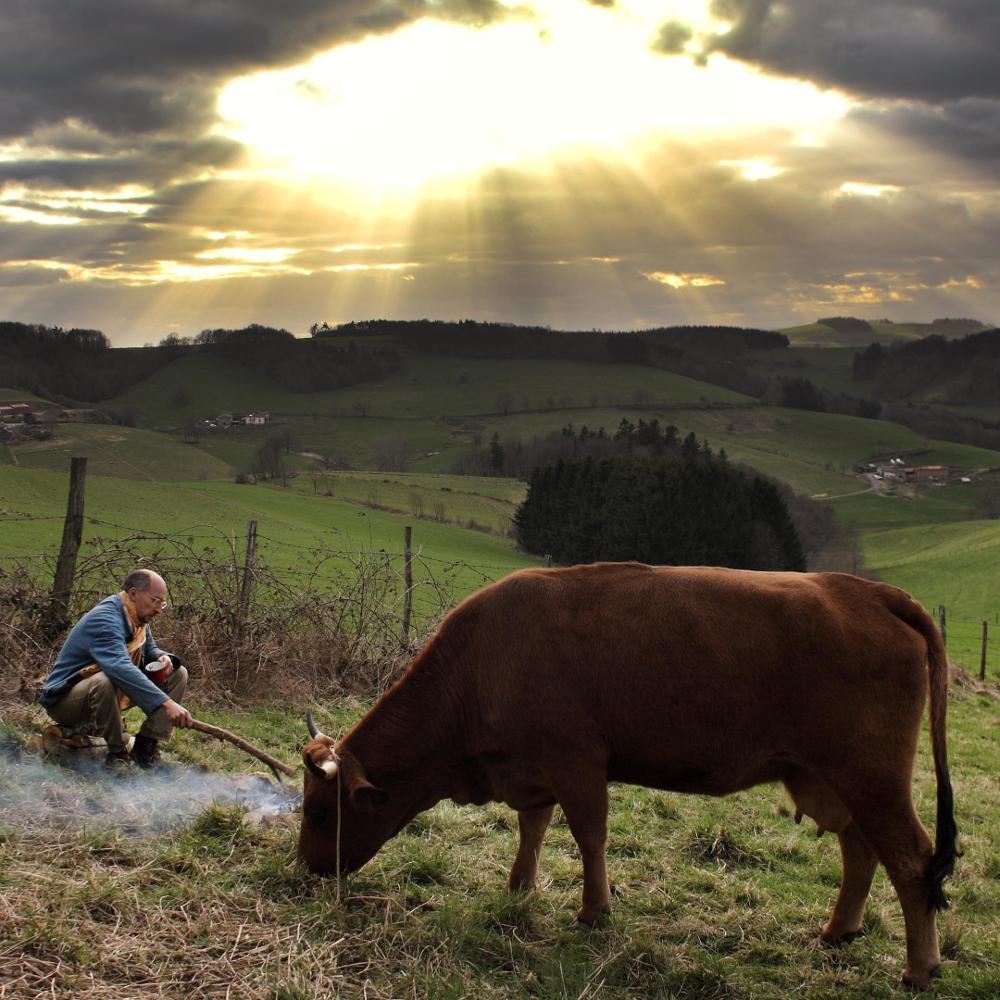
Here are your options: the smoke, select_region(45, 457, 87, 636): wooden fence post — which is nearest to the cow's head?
the smoke

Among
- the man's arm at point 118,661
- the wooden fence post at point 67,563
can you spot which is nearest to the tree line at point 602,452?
the wooden fence post at point 67,563

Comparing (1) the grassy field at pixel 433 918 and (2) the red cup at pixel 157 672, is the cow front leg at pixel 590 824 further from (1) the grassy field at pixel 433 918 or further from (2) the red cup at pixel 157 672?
(2) the red cup at pixel 157 672

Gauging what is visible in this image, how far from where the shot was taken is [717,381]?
17025 cm

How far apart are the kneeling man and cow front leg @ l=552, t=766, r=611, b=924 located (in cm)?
293

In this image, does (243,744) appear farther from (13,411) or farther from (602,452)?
(13,411)

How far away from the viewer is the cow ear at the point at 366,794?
605 centimetres

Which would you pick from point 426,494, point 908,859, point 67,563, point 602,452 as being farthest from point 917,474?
point 908,859

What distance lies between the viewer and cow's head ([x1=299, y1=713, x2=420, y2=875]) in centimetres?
620

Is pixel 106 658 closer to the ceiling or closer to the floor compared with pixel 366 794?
closer to the ceiling

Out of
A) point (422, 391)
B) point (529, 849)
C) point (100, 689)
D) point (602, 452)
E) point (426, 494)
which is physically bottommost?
point (426, 494)

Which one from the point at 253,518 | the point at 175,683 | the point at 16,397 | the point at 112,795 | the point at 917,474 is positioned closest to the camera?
the point at 112,795

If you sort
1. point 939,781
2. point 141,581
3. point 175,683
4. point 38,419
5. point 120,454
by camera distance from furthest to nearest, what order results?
point 38,419
point 120,454
point 175,683
point 141,581
point 939,781

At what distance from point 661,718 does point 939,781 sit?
1.65 metres

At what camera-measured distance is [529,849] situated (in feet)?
21.1
